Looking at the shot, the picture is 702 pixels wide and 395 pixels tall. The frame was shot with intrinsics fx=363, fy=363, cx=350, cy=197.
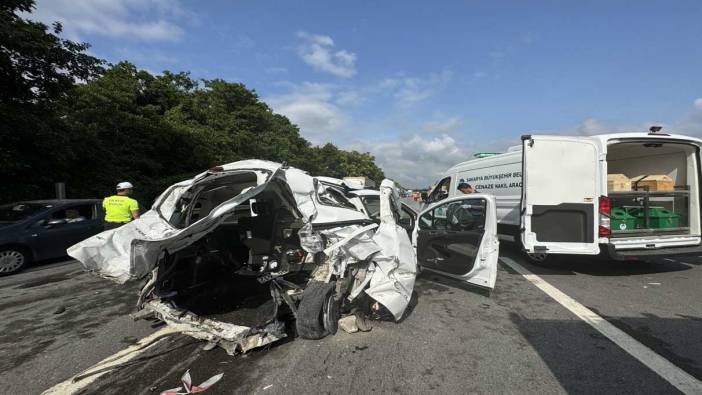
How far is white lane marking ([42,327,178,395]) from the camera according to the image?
9.46ft

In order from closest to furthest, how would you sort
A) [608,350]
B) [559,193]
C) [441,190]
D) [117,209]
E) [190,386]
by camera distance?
[190,386] < [608,350] < [559,193] < [117,209] < [441,190]

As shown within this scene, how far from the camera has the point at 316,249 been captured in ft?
12.0

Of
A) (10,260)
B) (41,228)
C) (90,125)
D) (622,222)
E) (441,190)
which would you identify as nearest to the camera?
(622,222)

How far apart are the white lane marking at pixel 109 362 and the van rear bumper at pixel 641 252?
20.9 feet

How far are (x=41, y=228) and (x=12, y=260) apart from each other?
0.79m

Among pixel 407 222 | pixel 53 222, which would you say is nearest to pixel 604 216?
pixel 407 222

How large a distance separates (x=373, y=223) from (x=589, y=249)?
13.0 feet

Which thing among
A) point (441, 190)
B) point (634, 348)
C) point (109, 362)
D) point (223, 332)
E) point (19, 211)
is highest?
point (441, 190)

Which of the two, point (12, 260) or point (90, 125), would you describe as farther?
point (90, 125)

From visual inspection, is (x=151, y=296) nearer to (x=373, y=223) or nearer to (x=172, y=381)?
(x=172, y=381)

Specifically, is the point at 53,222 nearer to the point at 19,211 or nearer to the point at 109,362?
the point at 19,211

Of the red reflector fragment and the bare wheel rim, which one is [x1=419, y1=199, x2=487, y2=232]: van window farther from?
the bare wheel rim

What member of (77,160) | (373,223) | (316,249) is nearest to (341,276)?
(316,249)

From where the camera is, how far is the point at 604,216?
5832 mm
